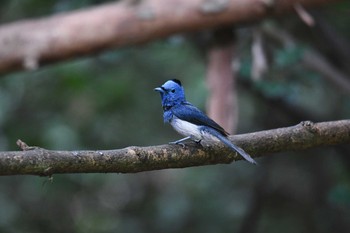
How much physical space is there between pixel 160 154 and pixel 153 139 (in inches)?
196

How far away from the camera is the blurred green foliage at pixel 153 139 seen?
23.7ft

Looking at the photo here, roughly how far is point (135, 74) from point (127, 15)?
2.13 meters

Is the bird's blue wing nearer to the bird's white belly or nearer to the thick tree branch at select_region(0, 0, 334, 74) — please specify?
the bird's white belly

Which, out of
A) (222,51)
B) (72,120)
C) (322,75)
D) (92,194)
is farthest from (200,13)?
(92,194)

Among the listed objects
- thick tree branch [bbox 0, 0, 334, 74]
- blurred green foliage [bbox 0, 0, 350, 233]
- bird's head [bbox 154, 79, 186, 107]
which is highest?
thick tree branch [bbox 0, 0, 334, 74]

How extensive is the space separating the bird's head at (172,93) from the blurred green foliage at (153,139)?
8.60 ft

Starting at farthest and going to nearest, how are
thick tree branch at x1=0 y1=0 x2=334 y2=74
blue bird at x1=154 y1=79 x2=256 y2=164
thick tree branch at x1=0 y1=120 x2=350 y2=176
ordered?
thick tree branch at x1=0 y1=0 x2=334 y2=74
blue bird at x1=154 y1=79 x2=256 y2=164
thick tree branch at x1=0 y1=120 x2=350 y2=176

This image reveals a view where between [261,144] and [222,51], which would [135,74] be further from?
[261,144]

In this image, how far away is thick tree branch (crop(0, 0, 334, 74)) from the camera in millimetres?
6262

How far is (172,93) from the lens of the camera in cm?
408

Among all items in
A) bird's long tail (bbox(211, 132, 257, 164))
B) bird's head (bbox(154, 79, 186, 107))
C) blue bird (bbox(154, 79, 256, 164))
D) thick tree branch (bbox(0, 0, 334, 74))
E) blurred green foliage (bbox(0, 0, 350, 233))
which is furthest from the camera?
blurred green foliage (bbox(0, 0, 350, 233))

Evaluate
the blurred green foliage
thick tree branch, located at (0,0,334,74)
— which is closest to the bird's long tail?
thick tree branch, located at (0,0,334,74)

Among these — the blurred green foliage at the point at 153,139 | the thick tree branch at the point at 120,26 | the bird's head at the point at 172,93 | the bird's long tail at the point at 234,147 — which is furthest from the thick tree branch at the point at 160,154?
the blurred green foliage at the point at 153,139

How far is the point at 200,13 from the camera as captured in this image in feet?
20.6
